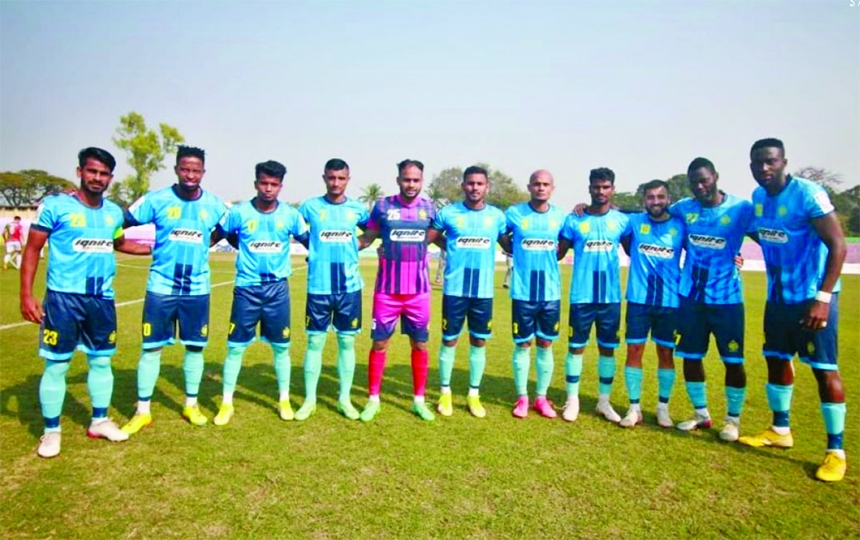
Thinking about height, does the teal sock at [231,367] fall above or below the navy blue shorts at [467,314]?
below

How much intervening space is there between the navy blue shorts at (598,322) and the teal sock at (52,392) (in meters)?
4.96

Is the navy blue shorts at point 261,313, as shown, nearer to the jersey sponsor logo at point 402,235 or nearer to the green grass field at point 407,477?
the green grass field at point 407,477

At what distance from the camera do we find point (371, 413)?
5.39m

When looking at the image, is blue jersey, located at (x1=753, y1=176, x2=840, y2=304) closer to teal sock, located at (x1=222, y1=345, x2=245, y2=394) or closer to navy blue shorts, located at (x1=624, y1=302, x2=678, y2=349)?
navy blue shorts, located at (x1=624, y1=302, x2=678, y2=349)

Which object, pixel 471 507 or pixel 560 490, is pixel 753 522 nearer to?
pixel 560 490

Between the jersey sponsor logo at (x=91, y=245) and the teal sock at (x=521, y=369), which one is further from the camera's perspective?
the teal sock at (x=521, y=369)

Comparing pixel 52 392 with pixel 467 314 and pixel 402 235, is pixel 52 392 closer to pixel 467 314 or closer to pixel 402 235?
pixel 402 235

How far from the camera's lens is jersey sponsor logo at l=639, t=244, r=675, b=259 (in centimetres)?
534

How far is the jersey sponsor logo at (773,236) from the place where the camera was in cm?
459

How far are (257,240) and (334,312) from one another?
1094 millimetres

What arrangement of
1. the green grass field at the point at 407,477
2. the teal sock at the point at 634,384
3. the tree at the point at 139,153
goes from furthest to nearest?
the tree at the point at 139,153 < the teal sock at the point at 634,384 < the green grass field at the point at 407,477

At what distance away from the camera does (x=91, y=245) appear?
4.55 meters

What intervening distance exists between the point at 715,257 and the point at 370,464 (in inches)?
150

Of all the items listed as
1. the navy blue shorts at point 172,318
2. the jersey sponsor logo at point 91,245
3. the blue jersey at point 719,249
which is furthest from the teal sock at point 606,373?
the jersey sponsor logo at point 91,245
